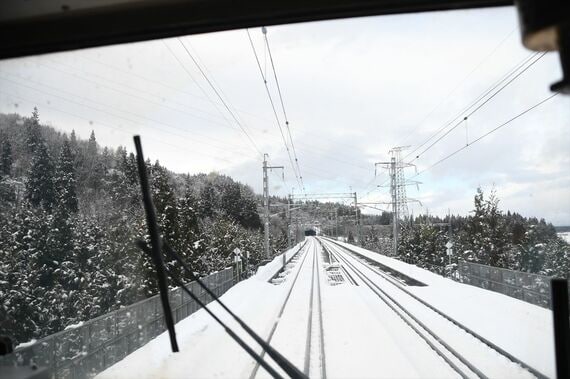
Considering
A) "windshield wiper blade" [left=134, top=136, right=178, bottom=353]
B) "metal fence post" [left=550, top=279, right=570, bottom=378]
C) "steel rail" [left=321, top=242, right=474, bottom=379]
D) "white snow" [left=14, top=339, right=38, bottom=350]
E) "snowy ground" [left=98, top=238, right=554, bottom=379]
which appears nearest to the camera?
"metal fence post" [left=550, top=279, right=570, bottom=378]

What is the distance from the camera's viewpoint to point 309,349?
22.3ft

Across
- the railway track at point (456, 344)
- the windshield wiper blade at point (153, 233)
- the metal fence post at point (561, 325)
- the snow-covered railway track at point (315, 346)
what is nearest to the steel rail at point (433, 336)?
the railway track at point (456, 344)

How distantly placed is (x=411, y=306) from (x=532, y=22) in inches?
532

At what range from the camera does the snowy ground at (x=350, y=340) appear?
10.2ft

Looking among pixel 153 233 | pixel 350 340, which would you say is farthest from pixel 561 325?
pixel 350 340

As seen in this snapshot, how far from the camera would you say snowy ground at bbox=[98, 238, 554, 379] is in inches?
122

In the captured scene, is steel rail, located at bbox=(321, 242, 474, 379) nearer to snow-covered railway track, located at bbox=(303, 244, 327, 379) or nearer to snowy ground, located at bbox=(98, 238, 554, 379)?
snowy ground, located at bbox=(98, 238, 554, 379)

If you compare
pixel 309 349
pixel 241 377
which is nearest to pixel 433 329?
pixel 309 349

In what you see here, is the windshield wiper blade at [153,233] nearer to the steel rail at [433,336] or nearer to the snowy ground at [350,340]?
the snowy ground at [350,340]

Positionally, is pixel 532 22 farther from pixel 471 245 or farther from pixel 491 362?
pixel 471 245

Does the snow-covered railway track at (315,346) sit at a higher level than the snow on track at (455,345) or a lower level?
higher

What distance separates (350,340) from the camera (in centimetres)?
784

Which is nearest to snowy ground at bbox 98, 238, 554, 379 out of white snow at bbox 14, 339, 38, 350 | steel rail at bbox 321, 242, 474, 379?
steel rail at bbox 321, 242, 474, 379

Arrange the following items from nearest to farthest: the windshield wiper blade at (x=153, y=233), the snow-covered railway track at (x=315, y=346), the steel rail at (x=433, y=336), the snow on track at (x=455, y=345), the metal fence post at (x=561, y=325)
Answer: the metal fence post at (x=561, y=325)
the windshield wiper blade at (x=153, y=233)
the snow-covered railway track at (x=315, y=346)
the snow on track at (x=455, y=345)
the steel rail at (x=433, y=336)
